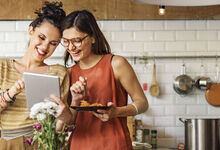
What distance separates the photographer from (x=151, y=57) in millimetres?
4449

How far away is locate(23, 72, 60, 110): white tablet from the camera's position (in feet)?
6.73

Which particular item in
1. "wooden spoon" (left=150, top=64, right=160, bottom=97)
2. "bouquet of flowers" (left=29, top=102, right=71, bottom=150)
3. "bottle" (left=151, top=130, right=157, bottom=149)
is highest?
"wooden spoon" (left=150, top=64, right=160, bottom=97)

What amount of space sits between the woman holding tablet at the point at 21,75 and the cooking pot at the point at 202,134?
6.40 feet

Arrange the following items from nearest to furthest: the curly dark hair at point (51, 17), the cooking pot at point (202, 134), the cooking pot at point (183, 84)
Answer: the curly dark hair at point (51, 17) → the cooking pot at point (202, 134) → the cooking pot at point (183, 84)

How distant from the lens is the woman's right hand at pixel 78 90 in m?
2.17

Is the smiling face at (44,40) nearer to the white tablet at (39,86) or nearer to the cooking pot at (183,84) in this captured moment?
the white tablet at (39,86)

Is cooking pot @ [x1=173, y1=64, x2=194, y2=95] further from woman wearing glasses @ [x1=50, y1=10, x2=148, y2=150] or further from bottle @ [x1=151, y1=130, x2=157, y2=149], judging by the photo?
woman wearing glasses @ [x1=50, y1=10, x2=148, y2=150]

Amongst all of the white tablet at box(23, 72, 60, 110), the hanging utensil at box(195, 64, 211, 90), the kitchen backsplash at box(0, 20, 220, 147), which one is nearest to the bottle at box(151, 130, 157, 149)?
the kitchen backsplash at box(0, 20, 220, 147)

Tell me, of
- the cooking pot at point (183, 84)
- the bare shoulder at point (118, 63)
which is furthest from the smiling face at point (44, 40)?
the cooking pot at point (183, 84)

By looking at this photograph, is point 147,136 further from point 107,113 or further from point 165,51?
point 107,113

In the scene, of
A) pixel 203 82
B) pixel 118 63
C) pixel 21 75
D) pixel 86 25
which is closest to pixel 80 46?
pixel 86 25

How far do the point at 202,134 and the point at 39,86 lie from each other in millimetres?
2327

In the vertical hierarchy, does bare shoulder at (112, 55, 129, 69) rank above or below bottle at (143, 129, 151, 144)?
above

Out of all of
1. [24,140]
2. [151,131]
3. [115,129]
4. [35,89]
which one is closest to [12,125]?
[24,140]
